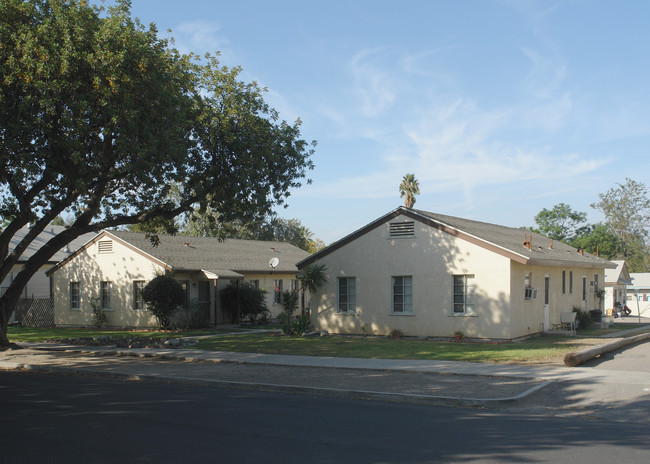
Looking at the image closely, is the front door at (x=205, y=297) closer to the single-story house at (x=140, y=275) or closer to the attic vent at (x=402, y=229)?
the single-story house at (x=140, y=275)

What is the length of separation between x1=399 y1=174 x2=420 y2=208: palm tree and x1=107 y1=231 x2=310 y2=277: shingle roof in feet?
54.4

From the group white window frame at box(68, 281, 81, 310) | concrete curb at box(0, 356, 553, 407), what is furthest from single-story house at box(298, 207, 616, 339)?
white window frame at box(68, 281, 81, 310)

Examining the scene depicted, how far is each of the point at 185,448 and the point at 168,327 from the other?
2083 cm

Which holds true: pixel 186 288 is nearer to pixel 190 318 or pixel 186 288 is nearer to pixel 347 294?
pixel 190 318

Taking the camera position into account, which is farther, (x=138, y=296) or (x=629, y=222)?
(x=629, y=222)

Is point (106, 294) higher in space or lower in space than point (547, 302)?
higher

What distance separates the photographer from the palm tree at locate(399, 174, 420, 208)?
52500 millimetres

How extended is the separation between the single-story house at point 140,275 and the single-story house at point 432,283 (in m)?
6.60

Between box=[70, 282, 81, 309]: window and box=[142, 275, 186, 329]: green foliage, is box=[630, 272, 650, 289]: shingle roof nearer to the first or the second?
box=[142, 275, 186, 329]: green foliage

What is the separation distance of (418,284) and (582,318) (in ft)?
31.0

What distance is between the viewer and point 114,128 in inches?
649

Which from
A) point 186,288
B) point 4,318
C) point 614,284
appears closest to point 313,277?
point 186,288

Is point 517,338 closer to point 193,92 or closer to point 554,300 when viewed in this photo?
point 554,300

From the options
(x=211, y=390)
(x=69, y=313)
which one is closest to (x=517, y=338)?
(x=211, y=390)
